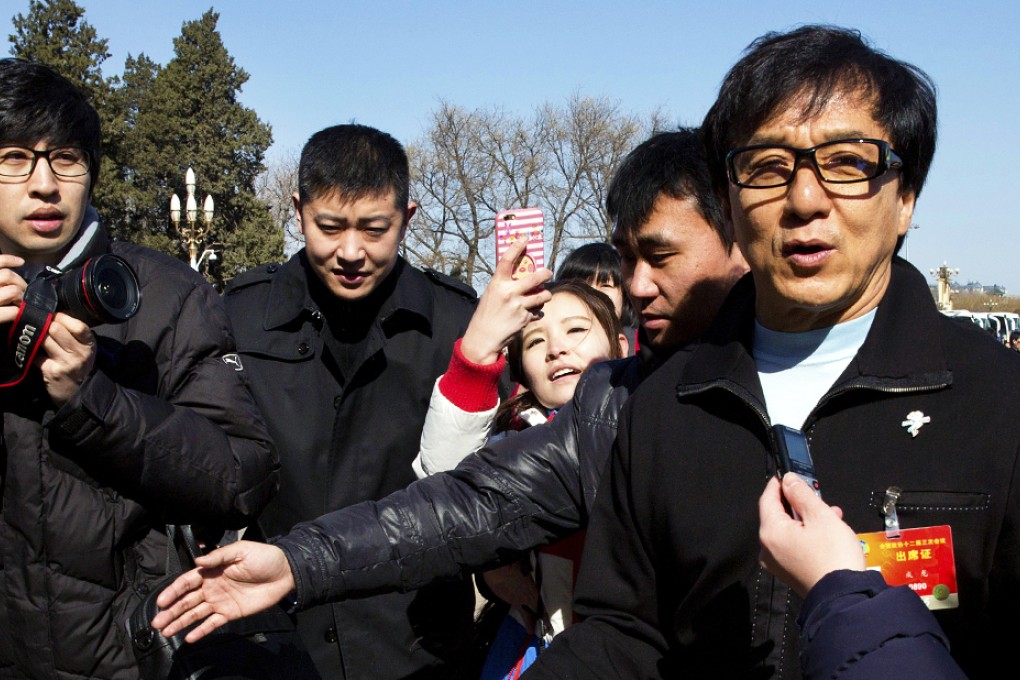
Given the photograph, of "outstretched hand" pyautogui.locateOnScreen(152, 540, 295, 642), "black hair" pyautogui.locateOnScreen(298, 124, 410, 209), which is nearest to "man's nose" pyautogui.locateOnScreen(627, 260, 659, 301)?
"outstretched hand" pyautogui.locateOnScreen(152, 540, 295, 642)

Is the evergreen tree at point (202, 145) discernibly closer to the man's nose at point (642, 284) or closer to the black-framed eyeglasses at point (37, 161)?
the black-framed eyeglasses at point (37, 161)

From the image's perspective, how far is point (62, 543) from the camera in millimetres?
2385

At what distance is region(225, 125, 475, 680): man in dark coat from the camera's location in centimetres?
313

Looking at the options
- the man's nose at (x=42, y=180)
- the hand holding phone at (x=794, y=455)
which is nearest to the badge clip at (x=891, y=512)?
the hand holding phone at (x=794, y=455)

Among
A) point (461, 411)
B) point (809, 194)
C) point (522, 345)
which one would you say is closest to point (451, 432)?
point (461, 411)

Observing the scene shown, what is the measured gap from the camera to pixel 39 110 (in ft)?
8.56

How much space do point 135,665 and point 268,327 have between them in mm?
1276

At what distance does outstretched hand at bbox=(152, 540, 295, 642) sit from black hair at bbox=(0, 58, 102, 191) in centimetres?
129

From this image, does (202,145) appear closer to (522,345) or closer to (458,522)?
(522,345)

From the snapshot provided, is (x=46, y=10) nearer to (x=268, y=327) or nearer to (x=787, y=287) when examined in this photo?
(x=268, y=327)

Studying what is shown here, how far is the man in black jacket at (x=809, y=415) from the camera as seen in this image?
1.60m

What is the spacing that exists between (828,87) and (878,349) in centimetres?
49

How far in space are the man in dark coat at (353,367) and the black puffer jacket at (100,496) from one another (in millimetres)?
607

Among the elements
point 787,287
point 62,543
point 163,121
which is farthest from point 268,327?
point 163,121
